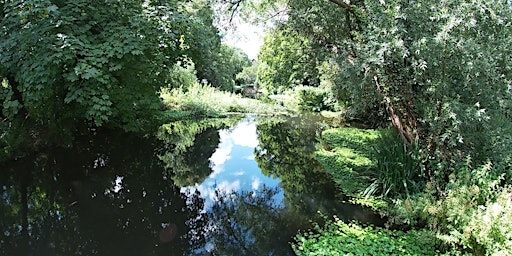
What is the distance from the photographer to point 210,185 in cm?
725

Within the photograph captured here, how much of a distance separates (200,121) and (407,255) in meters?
13.9

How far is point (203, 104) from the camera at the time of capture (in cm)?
1894

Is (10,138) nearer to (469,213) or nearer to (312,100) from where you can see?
(469,213)

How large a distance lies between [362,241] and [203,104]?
1540 centimetres

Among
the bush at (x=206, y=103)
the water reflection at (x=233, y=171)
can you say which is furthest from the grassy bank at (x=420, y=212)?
the bush at (x=206, y=103)

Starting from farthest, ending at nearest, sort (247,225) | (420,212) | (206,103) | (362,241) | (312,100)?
(312,100)
(206,103)
(247,225)
(420,212)
(362,241)

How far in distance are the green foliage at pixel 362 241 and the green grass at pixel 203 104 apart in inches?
508

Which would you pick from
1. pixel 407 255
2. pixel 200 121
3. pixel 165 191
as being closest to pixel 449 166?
pixel 407 255

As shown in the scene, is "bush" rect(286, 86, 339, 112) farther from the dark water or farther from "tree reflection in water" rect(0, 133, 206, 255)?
"tree reflection in water" rect(0, 133, 206, 255)

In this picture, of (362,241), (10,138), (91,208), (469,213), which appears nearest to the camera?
(469,213)

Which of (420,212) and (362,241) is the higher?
(420,212)

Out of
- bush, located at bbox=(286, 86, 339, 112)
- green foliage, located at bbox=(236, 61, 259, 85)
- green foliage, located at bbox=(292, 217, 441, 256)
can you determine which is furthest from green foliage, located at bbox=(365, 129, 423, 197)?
green foliage, located at bbox=(236, 61, 259, 85)

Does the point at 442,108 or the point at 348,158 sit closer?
the point at 442,108

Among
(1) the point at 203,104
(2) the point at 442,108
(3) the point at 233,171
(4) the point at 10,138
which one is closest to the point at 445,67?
(2) the point at 442,108
